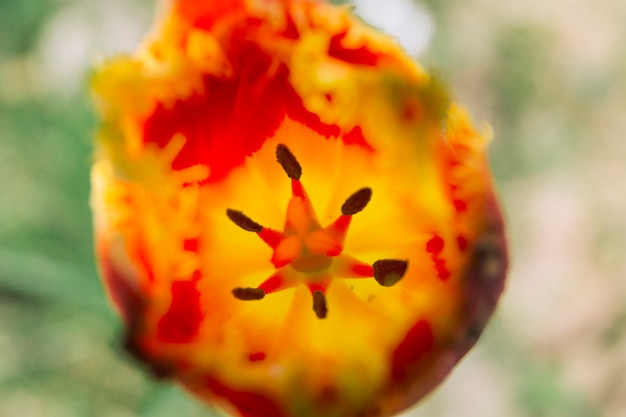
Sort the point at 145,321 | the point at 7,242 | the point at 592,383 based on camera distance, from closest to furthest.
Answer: the point at 145,321, the point at 7,242, the point at 592,383

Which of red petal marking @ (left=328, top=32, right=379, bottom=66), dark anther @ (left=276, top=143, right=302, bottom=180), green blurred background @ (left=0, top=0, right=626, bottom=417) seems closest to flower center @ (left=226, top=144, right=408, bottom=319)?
dark anther @ (left=276, top=143, right=302, bottom=180)

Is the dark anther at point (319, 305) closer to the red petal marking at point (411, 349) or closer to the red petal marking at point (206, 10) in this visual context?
the red petal marking at point (411, 349)

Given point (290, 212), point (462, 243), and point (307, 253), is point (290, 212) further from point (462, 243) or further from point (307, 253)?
point (462, 243)

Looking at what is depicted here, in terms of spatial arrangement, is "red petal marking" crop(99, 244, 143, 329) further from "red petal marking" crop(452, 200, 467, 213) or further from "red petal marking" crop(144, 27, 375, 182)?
"red petal marking" crop(452, 200, 467, 213)

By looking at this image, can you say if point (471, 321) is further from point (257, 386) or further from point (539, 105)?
point (539, 105)

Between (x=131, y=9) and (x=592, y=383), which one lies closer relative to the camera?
(x=131, y=9)

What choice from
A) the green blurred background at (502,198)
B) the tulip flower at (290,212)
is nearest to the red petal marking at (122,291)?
the tulip flower at (290,212)

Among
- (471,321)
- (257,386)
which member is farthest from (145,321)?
(471,321)
